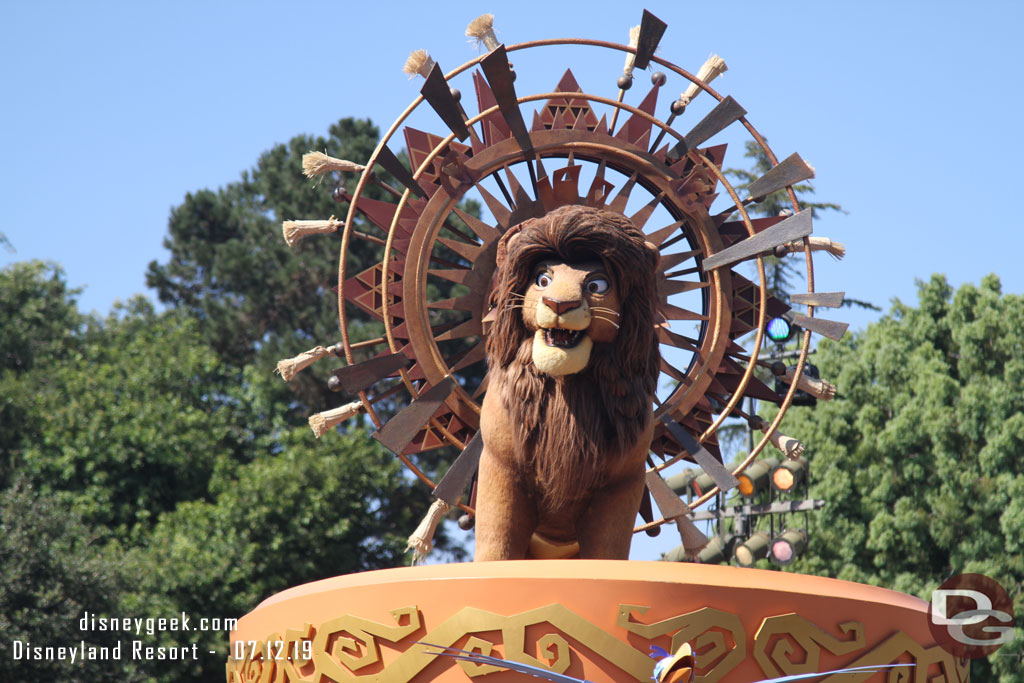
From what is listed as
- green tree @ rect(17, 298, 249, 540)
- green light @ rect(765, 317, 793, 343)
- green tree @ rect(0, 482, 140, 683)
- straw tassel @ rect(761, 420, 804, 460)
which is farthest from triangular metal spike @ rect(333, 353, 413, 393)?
green tree @ rect(17, 298, 249, 540)

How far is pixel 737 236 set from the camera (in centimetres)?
887

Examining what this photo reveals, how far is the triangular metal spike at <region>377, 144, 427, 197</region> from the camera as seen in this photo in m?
8.37

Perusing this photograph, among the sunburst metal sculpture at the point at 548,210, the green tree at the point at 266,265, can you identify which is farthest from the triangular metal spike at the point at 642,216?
the green tree at the point at 266,265

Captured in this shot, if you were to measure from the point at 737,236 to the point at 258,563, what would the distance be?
1423 centimetres

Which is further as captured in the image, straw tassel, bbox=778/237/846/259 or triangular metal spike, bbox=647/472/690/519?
straw tassel, bbox=778/237/846/259

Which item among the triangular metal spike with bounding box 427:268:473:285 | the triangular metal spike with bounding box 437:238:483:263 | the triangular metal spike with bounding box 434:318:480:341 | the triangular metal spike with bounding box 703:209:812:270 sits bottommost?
the triangular metal spike with bounding box 434:318:480:341

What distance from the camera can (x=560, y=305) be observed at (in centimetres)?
702

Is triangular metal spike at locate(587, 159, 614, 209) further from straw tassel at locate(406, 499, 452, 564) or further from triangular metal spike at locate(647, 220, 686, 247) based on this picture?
straw tassel at locate(406, 499, 452, 564)

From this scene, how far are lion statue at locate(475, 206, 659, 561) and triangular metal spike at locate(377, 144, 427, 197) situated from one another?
1.16 metres

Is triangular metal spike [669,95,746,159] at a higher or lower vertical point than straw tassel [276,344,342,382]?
higher

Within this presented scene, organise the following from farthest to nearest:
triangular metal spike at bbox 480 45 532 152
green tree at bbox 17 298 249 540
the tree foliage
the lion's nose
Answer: green tree at bbox 17 298 249 540, the tree foliage, triangular metal spike at bbox 480 45 532 152, the lion's nose

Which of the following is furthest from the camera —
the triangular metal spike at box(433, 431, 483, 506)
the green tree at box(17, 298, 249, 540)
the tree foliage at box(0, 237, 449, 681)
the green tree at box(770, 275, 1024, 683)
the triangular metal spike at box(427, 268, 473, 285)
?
the green tree at box(17, 298, 249, 540)

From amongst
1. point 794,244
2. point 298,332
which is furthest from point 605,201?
point 298,332

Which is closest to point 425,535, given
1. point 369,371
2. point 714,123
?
point 369,371
